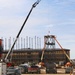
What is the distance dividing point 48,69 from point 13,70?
25643 mm

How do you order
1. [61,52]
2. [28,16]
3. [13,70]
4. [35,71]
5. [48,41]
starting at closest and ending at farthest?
[28,16] → [13,70] → [35,71] → [48,41] → [61,52]

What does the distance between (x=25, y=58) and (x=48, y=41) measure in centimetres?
2219

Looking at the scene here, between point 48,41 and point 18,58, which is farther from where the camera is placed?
point 18,58

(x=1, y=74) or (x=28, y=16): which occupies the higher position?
(x=28, y=16)

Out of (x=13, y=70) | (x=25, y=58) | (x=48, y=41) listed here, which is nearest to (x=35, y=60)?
(x=25, y=58)

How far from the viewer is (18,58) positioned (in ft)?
491

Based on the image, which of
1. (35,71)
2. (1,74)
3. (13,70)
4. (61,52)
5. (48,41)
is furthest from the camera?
(61,52)

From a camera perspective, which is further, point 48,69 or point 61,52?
point 61,52

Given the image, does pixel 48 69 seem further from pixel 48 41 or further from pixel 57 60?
pixel 57 60

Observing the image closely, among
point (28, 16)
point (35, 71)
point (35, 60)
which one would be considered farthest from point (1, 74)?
point (35, 60)

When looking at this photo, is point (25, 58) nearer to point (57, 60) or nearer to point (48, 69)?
point (57, 60)

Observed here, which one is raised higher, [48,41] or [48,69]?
[48,41]

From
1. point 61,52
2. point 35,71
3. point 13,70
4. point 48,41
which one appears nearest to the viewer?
point 13,70

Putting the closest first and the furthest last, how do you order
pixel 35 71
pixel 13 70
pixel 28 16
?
pixel 28 16, pixel 13 70, pixel 35 71
